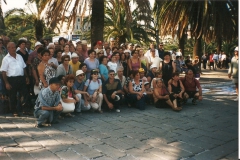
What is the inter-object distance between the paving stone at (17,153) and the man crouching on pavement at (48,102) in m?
1.24

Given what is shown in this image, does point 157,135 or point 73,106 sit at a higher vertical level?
point 73,106

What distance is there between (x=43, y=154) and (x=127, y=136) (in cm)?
164

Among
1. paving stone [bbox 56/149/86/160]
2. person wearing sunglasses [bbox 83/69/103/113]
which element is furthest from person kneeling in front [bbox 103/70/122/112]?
paving stone [bbox 56/149/86/160]

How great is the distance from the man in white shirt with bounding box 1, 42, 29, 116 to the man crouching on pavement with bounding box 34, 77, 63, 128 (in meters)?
1.05

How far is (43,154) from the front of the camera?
402 cm

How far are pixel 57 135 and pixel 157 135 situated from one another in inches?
75.8

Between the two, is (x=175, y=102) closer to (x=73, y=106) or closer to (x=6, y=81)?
(x=73, y=106)

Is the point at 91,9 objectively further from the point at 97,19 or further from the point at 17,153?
the point at 17,153

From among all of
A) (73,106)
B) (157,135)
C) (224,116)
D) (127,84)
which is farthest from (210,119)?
(73,106)

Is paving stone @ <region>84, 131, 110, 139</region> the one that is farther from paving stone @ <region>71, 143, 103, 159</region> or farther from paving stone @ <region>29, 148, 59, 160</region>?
paving stone @ <region>29, 148, 59, 160</region>

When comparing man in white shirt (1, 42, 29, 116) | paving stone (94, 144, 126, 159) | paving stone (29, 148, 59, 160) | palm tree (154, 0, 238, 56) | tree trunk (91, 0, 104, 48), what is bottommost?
paving stone (94, 144, 126, 159)

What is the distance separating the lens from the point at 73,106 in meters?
6.05

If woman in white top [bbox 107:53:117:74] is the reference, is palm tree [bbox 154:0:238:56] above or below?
above

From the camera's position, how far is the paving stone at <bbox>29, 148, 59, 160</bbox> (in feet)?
12.8
